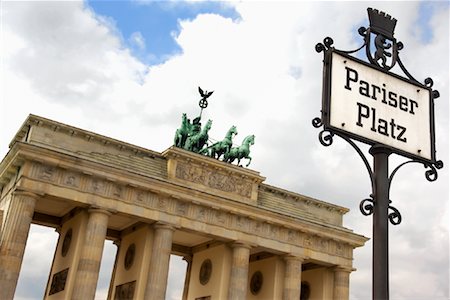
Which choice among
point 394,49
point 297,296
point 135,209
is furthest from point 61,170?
point 394,49

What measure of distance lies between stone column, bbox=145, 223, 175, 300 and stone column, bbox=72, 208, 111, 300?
3.39m

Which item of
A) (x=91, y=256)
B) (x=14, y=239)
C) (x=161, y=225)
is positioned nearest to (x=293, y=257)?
(x=161, y=225)

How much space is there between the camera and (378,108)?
4.97 meters

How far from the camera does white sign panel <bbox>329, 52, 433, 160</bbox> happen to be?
190 inches

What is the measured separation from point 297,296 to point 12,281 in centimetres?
1973

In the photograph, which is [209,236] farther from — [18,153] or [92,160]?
[18,153]

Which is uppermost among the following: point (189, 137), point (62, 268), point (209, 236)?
point (189, 137)

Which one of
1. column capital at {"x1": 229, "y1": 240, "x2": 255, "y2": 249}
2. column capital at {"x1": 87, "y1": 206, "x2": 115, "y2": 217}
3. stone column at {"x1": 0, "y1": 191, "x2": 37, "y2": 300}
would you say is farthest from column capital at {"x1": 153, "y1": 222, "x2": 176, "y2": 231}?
stone column at {"x1": 0, "y1": 191, "x2": 37, "y2": 300}

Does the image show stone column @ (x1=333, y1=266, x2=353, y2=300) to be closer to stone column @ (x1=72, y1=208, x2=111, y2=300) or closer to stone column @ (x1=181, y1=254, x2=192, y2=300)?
stone column @ (x1=181, y1=254, x2=192, y2=300)

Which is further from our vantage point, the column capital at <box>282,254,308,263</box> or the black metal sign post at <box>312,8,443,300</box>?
the column capital at <box>282,254,308,263</box>

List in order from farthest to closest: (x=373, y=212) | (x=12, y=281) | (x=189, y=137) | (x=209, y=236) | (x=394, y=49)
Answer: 1. (x=189, y=137)
2. (x=209, y=236)
3. (x=12, y=281)
4. (x=394, y=49)
5. (x=373, y=212)

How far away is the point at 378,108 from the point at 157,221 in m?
32.4

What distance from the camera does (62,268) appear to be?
120 ft

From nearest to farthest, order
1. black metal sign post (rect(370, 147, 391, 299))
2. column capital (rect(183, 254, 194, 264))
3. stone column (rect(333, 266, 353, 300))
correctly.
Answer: black metal sign post (rect(370, 147, 391, 299)) → stone column (rect(333, 266, 353, 300)) → column capital (rect(183, 254, 194, 264))
